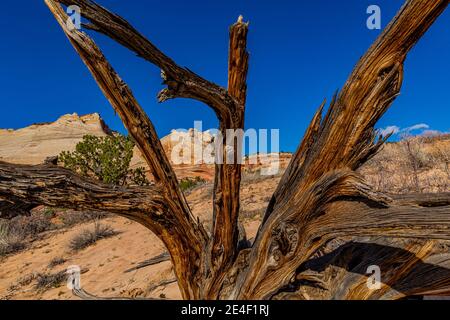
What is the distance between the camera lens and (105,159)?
17422mm

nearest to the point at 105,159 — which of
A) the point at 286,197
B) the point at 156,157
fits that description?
the point at 156,157

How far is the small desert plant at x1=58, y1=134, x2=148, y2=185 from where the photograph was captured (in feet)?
56.9

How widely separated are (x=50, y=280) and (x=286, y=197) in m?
6.25

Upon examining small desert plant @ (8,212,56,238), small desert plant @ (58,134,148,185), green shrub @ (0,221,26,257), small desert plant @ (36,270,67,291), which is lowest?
small desert plant @ (36,270,67,291)

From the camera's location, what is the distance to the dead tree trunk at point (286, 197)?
190cm

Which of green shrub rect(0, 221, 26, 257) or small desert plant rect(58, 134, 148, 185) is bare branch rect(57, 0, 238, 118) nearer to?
green shrub rect(0, 221, 26, 257)

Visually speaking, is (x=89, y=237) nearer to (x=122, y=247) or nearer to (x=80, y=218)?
(x=122, y=247)

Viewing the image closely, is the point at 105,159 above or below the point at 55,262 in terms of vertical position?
above

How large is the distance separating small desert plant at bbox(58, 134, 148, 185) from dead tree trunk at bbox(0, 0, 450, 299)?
1564 centimetres

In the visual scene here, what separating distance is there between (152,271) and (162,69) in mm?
4774

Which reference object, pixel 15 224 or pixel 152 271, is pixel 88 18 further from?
pixel 15 224

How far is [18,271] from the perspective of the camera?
752 cm

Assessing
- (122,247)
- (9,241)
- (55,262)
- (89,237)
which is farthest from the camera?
(9,241)

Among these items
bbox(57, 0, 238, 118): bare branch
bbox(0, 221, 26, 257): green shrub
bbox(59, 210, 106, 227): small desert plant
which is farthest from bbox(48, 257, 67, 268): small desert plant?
bbox(57, 0, 238, 118): bare branch
